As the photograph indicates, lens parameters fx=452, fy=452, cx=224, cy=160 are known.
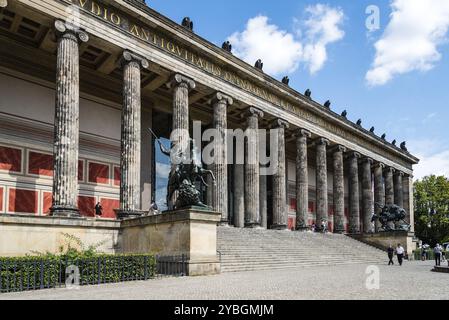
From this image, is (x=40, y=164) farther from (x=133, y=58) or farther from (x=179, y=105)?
(x=179, y=105)

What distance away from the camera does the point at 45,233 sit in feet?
60.5

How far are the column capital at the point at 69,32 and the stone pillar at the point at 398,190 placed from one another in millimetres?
43079

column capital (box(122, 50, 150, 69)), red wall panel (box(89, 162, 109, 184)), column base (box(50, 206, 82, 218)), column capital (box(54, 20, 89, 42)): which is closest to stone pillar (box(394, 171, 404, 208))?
red wall panel (box(89, 162, 109, 184))

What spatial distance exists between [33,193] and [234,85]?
48.1 feet

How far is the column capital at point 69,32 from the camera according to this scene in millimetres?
21000

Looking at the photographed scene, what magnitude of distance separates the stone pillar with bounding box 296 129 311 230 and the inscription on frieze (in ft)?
6.22

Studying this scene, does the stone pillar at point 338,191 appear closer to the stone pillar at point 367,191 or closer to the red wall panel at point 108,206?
the stone pillar at point 367,191

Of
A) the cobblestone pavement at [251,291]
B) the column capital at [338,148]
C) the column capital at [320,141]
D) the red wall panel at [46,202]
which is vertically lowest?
the cobblestone pavement at [251,291]

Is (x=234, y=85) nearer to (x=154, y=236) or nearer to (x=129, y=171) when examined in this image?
(x=129, y=171)

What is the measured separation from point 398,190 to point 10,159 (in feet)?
144

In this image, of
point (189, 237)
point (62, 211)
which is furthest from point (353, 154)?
point (62, 211)

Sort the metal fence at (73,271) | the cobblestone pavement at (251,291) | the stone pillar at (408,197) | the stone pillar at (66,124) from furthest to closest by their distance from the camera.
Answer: the stone pillar at (408,197) < the stone pillar at (66,124) < the metal fence at (73,271) < the cobblestone pavement at (251,291)

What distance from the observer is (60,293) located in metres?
11.9

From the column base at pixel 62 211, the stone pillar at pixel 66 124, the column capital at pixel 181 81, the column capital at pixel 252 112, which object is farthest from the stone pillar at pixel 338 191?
the column base at pixel 62 211
